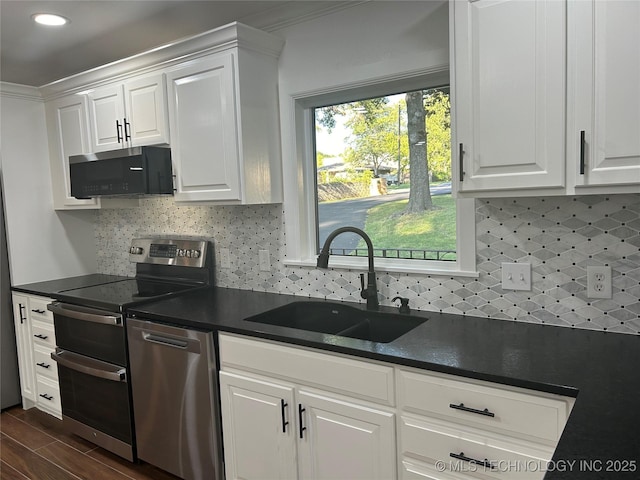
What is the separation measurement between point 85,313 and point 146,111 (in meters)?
1.17

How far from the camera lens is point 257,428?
2053 millimetres

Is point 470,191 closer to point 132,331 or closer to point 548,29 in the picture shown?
point 548,29

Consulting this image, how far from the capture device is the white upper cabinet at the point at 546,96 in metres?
1.44

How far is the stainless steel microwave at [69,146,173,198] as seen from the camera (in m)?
2.60

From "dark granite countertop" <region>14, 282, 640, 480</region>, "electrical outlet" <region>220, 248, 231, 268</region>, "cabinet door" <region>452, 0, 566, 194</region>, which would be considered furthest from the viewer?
"electrical outlet" <region>220, 248, 231, 268</region>

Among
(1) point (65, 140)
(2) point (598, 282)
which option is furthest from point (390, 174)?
(1) point (65, 140)

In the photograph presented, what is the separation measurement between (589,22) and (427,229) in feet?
3.61

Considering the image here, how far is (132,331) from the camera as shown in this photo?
8.03 ft

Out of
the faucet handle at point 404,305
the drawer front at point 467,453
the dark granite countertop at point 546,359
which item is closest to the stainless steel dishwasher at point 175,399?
the dark granite countertop at point 546,359

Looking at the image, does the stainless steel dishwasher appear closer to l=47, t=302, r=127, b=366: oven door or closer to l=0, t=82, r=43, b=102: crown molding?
l=47, t=302, r=127, b=366: oven door

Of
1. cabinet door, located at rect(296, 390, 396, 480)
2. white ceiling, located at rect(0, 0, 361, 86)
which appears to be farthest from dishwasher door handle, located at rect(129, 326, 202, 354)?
white ceiling, located at rect(0, 0, 361, 86)

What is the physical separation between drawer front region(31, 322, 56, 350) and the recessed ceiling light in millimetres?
1765

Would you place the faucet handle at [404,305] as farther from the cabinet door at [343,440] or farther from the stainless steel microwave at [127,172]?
the stainless steel microwave at [127,172]

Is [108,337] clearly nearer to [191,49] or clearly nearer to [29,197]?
[29,197]
